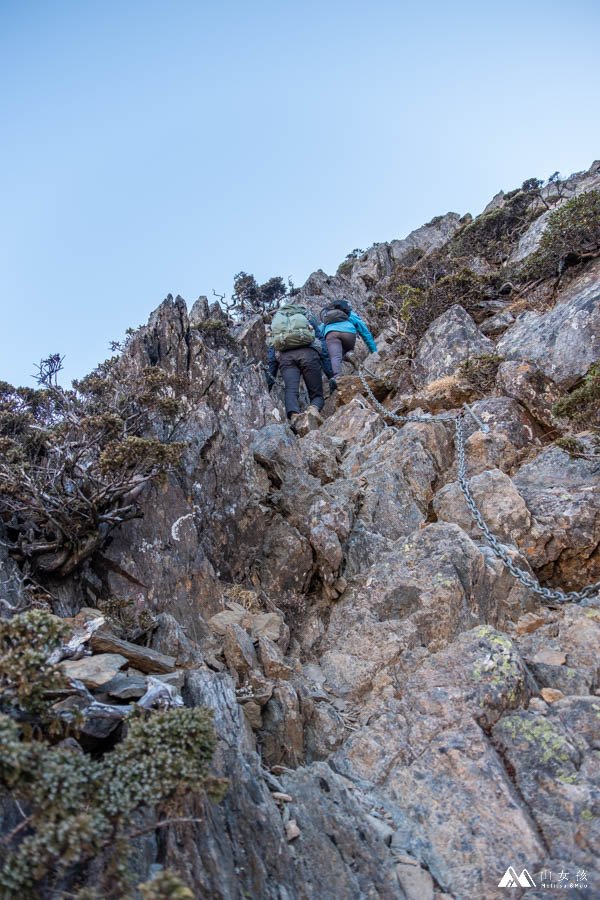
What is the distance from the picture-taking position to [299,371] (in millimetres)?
19766

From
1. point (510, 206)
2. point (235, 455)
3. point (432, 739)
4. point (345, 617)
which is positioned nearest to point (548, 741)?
point (432, 739)

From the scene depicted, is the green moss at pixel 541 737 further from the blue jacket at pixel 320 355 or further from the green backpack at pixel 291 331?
the blue jacket at pixel 320 355

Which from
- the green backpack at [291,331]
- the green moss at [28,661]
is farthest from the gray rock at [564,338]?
the green moss at [28,661]

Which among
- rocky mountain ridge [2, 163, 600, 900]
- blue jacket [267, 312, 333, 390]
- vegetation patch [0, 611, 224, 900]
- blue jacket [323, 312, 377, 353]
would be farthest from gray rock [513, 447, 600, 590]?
blue jacket [323, 312, 377, 353]

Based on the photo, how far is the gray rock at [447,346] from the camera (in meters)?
17.6

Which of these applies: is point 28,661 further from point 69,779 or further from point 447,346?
point 447,346

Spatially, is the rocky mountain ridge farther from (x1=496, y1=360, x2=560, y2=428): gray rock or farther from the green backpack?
the green backpack

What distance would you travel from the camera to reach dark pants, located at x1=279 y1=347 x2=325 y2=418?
19.5 meters

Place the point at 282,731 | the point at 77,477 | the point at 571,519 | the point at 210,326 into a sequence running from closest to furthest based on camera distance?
1. the point at 282,731
2. the point at 77,477
3. the point at 571,519
4. the point at 210,326

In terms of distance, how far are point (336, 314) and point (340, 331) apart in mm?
731

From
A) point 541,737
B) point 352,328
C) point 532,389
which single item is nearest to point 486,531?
point 541,737

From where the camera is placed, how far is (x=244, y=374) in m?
16.3

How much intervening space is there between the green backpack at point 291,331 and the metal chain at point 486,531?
3548 millimetres

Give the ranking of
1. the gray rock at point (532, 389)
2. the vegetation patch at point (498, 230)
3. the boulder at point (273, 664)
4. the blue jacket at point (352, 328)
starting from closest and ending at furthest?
the boulder at point (273, 664) → the gray rock at point (532, 389) → the blue jacket at point (352, 328) → the vegetation patch at point (498, 230)
